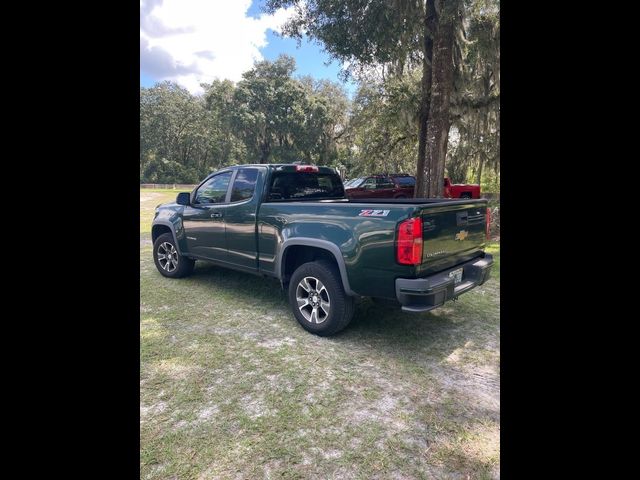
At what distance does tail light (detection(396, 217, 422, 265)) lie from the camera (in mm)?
3172

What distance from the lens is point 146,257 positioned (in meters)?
7.75

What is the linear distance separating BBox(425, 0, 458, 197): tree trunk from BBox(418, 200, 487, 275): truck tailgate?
507 cm

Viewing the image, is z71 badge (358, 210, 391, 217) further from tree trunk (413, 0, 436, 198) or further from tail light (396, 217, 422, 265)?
tree trunk (413, 0, 436, 198)

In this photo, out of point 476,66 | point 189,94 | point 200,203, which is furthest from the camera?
point 189,94

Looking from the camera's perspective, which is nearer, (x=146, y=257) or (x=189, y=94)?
(x=146, y=257)

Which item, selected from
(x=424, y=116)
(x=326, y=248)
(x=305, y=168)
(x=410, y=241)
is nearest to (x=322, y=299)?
(x=326, y=248)

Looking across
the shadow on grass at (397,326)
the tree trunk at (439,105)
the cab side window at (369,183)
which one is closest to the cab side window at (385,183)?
the cab side window at (369,183)

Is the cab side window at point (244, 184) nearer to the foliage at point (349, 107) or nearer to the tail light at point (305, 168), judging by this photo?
the tail light at point (305, 168)

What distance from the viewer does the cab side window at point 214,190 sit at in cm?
518

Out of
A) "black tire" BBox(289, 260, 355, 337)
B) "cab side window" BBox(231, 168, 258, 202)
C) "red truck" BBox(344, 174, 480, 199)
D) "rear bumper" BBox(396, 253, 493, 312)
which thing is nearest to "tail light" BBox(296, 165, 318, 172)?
"cab side window" BBox(231, 168, 258, 202)

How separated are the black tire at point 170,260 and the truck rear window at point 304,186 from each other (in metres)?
2.23
